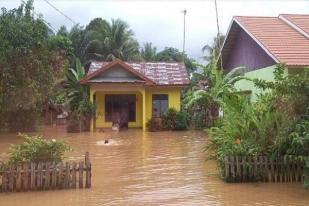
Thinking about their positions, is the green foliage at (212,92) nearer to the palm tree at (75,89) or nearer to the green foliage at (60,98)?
the palm tree at (75,89)

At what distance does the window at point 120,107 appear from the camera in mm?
29781

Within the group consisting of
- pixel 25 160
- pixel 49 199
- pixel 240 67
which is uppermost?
pixel 240 67

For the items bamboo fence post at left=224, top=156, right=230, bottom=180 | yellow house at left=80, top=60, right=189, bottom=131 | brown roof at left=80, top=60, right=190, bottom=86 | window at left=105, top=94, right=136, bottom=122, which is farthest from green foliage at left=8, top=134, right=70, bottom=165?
window at left=105, top=94, right=136, bottom=122

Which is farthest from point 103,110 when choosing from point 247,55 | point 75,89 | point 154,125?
point 247,55

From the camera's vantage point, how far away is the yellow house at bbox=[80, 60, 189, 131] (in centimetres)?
2789

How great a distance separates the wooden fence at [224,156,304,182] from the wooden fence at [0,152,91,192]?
327 cm

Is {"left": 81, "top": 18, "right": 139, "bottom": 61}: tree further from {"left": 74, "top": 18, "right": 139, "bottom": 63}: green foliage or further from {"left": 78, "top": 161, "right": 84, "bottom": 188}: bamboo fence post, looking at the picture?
{"left": 78, "top": 161, "right": 84, "bottom": 188}: bamboo fence post

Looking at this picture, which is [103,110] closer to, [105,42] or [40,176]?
[105,42]

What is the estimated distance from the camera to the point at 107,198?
9219 mm

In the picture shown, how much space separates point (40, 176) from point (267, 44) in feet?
38.3

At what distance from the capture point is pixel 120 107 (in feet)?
98.4

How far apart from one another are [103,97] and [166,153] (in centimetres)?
1378

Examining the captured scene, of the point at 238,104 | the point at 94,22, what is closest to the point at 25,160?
the point at 238,104

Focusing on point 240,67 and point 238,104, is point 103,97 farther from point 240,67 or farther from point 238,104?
point 238,104
